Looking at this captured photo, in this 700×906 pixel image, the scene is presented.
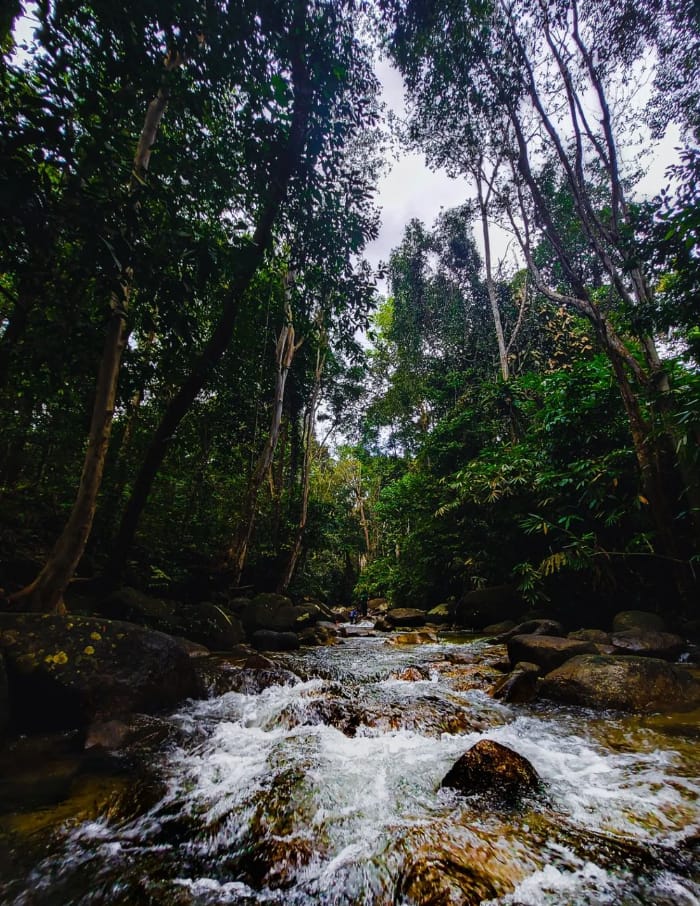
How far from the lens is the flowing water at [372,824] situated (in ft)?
6.04

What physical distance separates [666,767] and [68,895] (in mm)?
3598

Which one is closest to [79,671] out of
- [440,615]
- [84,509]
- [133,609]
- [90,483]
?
[84,509]

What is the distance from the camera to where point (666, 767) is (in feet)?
9.16

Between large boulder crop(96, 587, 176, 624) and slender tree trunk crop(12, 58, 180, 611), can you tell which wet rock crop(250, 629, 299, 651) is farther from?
slender tree trunk crop(12, 58, 180, 611)

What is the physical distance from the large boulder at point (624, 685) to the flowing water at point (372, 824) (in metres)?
0.25

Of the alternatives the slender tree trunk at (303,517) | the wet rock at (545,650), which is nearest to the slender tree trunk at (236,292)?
the wet rock at (545,650)

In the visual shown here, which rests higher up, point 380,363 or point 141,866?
point 380,363

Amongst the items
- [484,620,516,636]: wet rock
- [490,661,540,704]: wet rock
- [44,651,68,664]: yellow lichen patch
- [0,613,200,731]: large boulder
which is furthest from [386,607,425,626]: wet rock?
[44,651,68,664]: yellow lichen patch

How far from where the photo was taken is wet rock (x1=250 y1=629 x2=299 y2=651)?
26.7 feet

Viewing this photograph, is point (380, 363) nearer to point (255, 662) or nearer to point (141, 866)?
point (255, 662)

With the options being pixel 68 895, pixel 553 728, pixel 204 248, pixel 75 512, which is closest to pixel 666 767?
pixel 553 728

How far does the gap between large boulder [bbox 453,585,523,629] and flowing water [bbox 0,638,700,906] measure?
20.5 ft

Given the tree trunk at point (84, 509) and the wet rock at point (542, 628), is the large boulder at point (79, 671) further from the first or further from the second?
the wet rock at point (542, 628)

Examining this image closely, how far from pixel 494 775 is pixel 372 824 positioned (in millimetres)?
871
